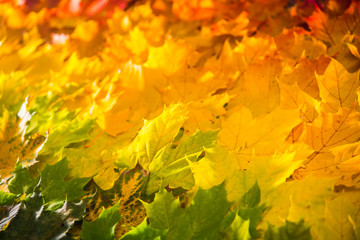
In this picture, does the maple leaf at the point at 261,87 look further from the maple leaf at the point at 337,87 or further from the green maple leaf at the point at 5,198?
the green maple leaf at the point at 5,198

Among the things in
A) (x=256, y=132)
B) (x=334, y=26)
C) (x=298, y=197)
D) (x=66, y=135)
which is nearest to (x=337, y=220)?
(x=298, y=197)

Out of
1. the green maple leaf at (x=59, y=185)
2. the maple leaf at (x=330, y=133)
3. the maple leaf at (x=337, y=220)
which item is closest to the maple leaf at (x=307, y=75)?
the maple leaf at (x=330, y=133)

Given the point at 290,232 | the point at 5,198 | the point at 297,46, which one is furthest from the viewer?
the point at 297,46

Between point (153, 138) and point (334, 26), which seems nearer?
point (153, 138)

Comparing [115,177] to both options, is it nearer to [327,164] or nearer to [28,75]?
[327,164]

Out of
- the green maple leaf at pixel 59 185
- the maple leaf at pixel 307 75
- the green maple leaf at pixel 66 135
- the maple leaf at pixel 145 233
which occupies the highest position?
the maple leaf at pixel 307 75

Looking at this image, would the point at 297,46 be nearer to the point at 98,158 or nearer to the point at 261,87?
the point at 261,87

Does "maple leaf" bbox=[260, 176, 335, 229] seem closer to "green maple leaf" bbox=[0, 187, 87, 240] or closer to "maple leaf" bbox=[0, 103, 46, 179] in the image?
"green maple leaf" bbox=[0, 187, 87, 240]

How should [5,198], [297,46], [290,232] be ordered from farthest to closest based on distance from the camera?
[297,46]
[5,198]
[290,232]
